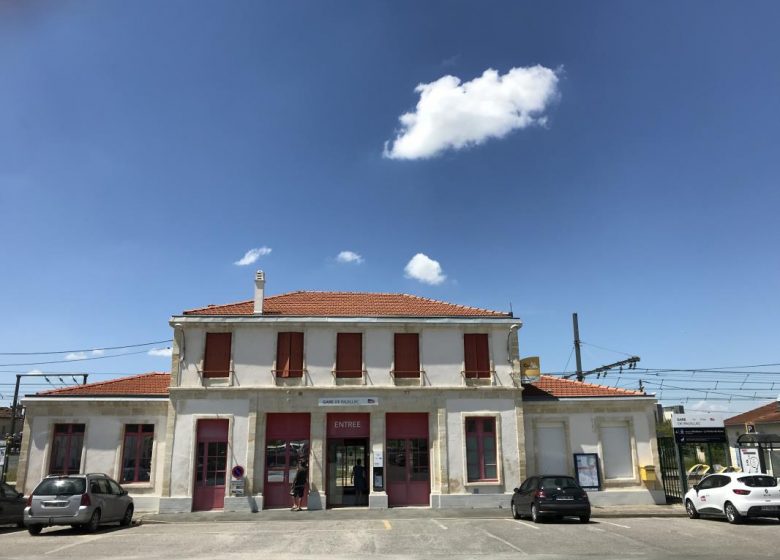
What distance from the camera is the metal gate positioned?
2321 centimetres

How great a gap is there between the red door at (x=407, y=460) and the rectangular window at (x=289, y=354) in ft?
13.4

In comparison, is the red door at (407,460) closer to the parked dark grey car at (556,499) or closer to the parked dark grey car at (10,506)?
the parked dark grey car at (556,499)

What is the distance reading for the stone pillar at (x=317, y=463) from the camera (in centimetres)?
2091

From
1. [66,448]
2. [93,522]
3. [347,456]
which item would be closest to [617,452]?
[347,456]

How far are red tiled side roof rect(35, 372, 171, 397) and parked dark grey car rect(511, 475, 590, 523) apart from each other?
46.7 ft

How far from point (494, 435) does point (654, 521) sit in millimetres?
6284

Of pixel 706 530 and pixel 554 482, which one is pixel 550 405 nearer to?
pixel 554 482

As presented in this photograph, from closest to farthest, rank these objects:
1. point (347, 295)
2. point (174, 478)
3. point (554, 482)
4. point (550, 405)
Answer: point (554, 482) → point (174, 478) → point (550, 405) → point (347, 295)

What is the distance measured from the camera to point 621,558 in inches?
432

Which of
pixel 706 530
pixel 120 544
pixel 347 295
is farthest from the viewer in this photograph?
pixel 347 295

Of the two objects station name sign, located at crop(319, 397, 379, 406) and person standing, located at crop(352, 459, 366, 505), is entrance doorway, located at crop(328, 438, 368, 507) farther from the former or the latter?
station name sign, located at crop(319, 397, 379, 406)

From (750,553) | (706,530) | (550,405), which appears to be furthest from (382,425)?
(750,553)

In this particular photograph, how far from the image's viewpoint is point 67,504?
1535 centimetres

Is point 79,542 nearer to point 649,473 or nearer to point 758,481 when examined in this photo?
point 758,481
